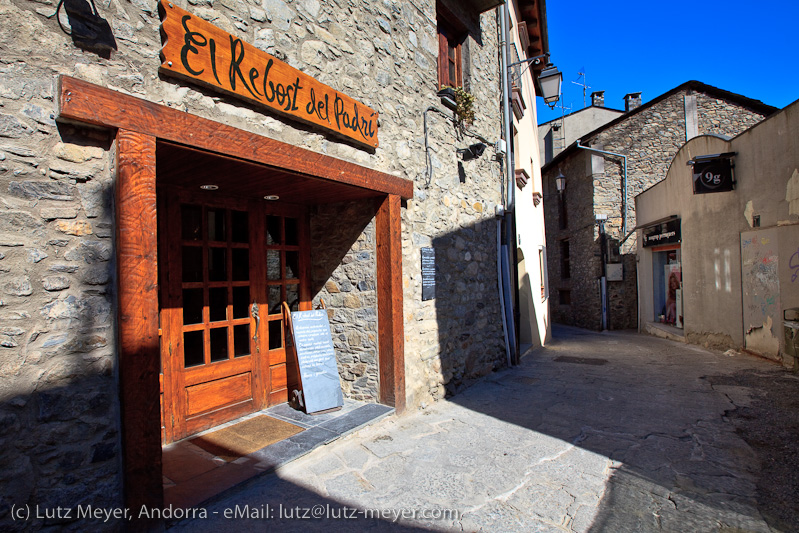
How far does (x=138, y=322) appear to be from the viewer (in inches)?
93.5

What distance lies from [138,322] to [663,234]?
11617 mm

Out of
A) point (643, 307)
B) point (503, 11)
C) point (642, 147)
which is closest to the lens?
point (503, 11)

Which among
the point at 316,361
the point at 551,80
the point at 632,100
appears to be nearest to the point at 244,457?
the point at 316,361

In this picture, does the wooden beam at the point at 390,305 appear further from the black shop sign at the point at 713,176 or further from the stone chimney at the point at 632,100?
the stone chimney at the point at 632,100

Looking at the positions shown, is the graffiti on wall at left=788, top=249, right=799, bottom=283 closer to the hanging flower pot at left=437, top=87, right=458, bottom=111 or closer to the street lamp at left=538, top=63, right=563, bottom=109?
the street lamp at left=538, top=63, right=563, bottom=109

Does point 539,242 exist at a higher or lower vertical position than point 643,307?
higher

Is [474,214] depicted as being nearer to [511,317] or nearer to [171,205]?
[511,317]

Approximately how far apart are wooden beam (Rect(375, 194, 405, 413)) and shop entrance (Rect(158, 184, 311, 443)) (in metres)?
0.94

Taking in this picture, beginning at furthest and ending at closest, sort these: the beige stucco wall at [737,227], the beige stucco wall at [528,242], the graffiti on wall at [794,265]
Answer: the beige stucco wall at [528,242], the beige stucco wall at [737,227], the graffiti on wall at [794,265]

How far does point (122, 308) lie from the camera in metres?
2.33

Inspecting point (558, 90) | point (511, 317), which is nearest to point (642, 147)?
point (558, 90)

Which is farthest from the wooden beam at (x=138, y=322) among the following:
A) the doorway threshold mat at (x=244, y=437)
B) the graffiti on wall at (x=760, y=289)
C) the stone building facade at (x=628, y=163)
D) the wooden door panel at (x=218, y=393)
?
the stone building facade at (x=628, y=163)

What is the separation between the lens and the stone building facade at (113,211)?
82.6 inches

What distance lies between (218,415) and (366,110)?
313cm
